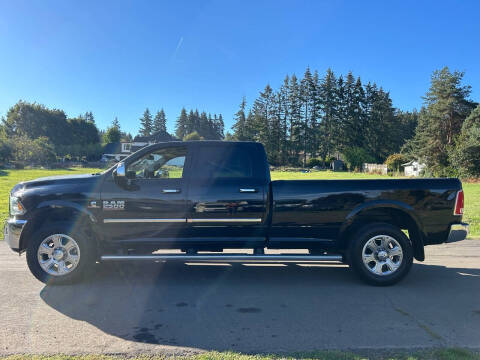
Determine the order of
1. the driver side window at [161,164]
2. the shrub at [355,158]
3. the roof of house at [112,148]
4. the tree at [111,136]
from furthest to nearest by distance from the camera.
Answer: the tree at [111,136] → the roof of house at [112,148] → the shrub at [355,158] → the driver side window at [161,164]

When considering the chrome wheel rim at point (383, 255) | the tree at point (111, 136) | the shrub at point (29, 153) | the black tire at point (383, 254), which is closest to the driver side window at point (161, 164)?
the black tire at point (383, 254)

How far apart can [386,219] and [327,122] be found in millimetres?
77470

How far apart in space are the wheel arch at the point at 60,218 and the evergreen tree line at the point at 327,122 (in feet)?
242

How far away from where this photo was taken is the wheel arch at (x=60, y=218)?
479 cm

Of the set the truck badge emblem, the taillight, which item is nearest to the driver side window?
the truck badge emblem

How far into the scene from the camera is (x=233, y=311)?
4.00 metres

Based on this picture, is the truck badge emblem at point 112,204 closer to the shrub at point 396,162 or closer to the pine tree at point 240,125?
the shrub at point 396,162

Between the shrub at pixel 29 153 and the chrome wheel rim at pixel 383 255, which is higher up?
the shrub at pixel 29 153

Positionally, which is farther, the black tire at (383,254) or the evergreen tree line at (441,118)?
the evergreen tree line at (441,118)

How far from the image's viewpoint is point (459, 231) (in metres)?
4.92

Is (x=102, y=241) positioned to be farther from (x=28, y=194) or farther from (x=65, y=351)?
(x=65, y=351)

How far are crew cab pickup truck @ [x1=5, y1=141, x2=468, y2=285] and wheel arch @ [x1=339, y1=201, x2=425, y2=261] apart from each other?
17mm

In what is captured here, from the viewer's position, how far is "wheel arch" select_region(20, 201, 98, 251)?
15.7 feet

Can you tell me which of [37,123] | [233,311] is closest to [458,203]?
[233,311]
